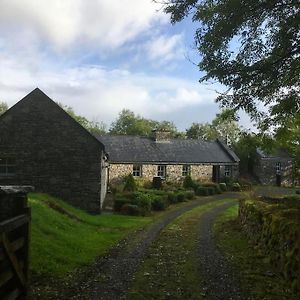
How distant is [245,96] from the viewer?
1270cm

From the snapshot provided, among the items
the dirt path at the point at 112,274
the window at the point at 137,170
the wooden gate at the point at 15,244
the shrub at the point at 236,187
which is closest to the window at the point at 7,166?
the dirt path at the point at 112,274

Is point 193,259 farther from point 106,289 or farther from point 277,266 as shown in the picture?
point 106,289

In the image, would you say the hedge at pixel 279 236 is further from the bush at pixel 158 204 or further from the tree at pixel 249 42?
the bush at pixel 158 204

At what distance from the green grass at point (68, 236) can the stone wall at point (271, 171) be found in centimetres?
3419

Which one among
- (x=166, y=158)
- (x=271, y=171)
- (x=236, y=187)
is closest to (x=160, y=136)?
(x=166, y=158)

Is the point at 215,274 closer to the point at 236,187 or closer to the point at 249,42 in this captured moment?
the point at 249,42

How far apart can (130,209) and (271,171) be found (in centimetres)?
3367

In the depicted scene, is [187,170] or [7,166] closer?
[7,166]

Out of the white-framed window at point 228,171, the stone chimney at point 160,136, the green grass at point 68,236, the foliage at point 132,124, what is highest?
the foliage at point 132,124

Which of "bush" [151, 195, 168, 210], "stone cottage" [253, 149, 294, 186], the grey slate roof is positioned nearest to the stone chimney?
the grey slate roof

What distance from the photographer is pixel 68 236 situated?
1606 cm

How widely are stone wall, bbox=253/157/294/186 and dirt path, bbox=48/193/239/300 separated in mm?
39669

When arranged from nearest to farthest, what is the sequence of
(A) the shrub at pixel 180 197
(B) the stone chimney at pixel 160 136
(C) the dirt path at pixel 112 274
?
(C) the dirt path at pixel 112 274 → (A) the shrub at pixel 180 197 → (B) the stone chimney at pixel 160 136

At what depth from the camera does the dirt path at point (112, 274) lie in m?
9.55
